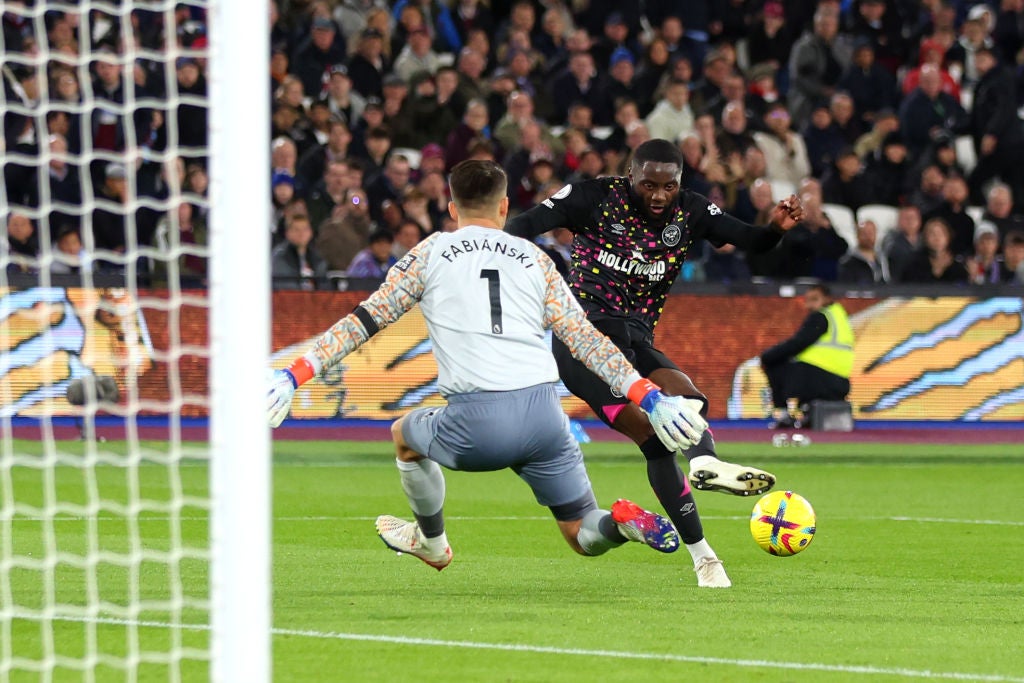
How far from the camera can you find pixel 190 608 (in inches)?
275

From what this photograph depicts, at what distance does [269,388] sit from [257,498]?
2131mm

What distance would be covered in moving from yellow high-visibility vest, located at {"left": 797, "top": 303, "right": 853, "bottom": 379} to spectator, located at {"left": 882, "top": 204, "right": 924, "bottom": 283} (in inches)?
77.6

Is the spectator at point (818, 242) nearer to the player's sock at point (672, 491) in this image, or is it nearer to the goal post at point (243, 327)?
the player's sock at point (672, 491)

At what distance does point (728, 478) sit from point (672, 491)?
1.51ft

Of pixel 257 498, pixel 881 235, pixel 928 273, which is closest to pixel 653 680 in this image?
pixel 257 498

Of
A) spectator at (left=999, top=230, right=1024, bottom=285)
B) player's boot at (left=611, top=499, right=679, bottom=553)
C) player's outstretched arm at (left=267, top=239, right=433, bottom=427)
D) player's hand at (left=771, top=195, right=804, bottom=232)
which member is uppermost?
player's hand at (left=771, top=195, right=804, bottom=232)

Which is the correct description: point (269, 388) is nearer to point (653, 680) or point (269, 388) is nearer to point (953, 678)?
point (653, 680)

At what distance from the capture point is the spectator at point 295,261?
17.3 meters

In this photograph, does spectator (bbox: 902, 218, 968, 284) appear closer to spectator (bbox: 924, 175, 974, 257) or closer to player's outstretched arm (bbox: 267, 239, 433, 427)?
spectator (bbox: 924, 175, 974, 257)

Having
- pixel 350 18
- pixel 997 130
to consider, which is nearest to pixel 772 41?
pixel 997 130

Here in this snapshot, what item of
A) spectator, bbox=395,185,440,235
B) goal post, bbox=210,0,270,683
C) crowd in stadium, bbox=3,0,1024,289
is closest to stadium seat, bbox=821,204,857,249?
crowd in stadium, bbox=3,0,1024,289

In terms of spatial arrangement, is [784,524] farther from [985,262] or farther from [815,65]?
[815,65]

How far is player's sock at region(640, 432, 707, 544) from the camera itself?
8.05 meters

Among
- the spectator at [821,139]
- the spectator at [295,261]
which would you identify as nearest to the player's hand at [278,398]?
the spectator at [295,261]
